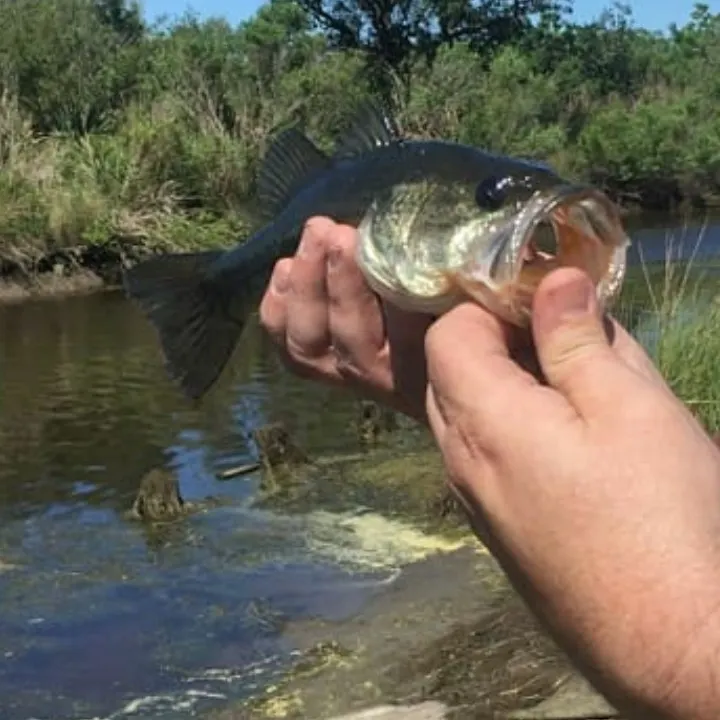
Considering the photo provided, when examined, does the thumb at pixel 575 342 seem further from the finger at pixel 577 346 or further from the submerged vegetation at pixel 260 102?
the submerged vegetation at pixel 260 102

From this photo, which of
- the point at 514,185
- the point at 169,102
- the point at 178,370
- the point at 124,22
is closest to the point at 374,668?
the point at 178,370

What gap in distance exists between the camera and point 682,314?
1131 centimetres

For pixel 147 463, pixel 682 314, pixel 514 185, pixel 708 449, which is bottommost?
pixel 147 463

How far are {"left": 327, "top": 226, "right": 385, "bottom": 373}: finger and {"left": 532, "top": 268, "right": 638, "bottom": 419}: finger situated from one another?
2.94 feet

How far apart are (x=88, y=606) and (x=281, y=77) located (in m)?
36.7

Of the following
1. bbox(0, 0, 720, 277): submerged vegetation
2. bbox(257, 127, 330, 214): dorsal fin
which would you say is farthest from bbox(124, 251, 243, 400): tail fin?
bbox(0, 0, 720, 277): submerged vegetation

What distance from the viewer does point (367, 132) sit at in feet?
10.1

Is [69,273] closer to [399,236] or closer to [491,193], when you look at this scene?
[399,236]

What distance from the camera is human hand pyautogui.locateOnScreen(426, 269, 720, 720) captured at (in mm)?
1652

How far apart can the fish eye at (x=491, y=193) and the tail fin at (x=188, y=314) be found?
48.4 inches

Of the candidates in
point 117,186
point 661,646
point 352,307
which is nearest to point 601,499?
point 661,646

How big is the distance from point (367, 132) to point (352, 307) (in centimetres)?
48

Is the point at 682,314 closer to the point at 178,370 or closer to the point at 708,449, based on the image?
the point at 178,370

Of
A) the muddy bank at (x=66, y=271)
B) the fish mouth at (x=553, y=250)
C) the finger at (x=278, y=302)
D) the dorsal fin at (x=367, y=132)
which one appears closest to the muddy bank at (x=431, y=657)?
the finger at (x=278, y=302)
